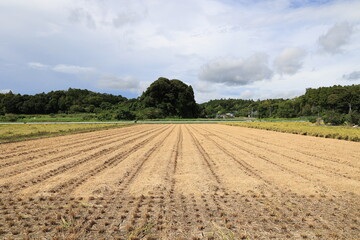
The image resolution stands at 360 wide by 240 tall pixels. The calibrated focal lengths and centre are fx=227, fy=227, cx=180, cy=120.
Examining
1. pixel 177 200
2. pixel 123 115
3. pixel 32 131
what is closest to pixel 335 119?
pixel 177 200

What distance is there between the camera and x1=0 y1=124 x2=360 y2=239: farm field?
4057 mm

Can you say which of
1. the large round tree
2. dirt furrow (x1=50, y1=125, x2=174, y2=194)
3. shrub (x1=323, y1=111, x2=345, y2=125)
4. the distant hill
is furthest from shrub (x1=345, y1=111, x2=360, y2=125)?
the large round tree

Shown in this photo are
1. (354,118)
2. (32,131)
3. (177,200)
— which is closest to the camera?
(177,200)

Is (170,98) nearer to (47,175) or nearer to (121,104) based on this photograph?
(121,104)

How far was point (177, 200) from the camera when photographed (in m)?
5.55

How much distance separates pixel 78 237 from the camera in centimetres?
378

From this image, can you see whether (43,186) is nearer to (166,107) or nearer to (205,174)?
(205,174)

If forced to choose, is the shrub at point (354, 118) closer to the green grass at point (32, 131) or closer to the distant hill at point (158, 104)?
the distant hill at point (158, 104)

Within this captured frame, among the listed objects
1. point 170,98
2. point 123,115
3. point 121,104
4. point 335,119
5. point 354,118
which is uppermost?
point 170,98

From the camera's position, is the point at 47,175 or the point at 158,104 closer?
the point at 47,175

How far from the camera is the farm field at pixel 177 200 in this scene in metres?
4.06

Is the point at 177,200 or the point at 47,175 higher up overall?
the point at 47,175

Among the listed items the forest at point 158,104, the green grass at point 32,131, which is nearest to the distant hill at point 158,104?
the forest at point 158,104

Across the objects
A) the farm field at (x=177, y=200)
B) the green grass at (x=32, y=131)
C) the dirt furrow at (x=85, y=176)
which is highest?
the green grass at (x=32, y=131)
